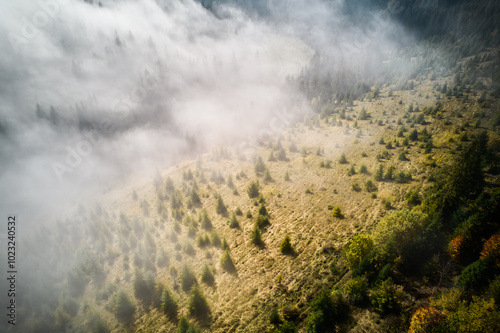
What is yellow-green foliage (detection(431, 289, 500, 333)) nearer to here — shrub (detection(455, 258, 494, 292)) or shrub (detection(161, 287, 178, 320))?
shrub (detection(455, 258, 494, 292))

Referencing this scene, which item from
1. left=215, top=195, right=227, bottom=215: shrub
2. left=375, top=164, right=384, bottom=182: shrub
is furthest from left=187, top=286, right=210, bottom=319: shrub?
left=375, top=164, right=384, bottom=182: shrub

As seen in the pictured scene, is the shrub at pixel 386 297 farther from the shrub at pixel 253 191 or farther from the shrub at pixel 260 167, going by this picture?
the shrub at pixel 260 167

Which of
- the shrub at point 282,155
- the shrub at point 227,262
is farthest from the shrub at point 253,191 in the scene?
the shrub at point 227,262

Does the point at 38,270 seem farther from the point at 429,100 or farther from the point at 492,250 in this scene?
the point at 429,100

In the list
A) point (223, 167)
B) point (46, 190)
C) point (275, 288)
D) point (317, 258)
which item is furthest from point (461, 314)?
point (46, 190)

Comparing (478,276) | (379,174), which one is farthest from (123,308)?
(379,174)
